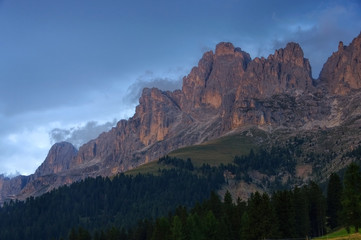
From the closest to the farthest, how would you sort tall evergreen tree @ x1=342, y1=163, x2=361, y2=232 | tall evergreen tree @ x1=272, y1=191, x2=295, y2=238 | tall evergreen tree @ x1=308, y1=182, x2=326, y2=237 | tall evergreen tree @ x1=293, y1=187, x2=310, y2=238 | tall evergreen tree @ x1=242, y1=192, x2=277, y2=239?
tall evergreen tree @ x1=342, y1=163, x2=361, y2=232 < tall evergreen tree @ x1=242, y1=192, x2=277, y2=239 < tall evergreen tree @ x1=272, y1=191, x2=295, y2=238 < tall evergreen tree @ x1=293, y1=187, x2=310, y2=238 < tall evergreen tree @ x1=308, y1=182, x2=326, y2=237

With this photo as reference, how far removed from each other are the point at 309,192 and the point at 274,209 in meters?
34.5

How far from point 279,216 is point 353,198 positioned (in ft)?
67.5

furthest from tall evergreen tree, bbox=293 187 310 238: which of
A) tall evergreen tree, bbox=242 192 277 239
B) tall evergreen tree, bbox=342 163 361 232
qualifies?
tall evergreen tree, bbox=342 163 361 232

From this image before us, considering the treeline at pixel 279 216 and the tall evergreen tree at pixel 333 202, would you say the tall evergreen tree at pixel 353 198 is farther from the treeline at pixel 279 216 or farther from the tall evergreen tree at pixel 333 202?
the tall evergreen tree at pixel 333 202

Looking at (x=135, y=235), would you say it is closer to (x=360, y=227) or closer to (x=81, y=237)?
(x=81, y=237)

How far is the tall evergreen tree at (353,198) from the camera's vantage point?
102m

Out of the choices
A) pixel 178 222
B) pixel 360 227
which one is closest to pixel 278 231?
pixel 360 227

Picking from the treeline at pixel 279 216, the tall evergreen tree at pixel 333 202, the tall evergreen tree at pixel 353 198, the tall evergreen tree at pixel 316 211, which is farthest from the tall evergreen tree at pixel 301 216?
the tall evergreen tree at pixel 353 198

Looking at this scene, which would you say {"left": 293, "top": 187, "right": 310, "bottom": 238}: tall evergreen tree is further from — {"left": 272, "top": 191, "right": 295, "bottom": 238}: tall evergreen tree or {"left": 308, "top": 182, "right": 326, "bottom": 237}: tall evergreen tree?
{"left": 308, "top": 182, "right": 326, "bottom": 237}: tall evergreen tree

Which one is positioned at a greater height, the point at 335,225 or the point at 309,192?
the point at 309,192

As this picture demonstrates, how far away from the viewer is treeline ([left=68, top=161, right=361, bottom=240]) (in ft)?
343

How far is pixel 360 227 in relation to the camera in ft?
344

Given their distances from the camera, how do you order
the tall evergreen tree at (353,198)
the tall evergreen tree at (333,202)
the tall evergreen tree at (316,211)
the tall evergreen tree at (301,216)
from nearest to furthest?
1. the tall evergreen tree at (353,198)
2. the tall evergreen tree at (301,216)
3. the tall evergreen tree at (316,211)
4. the tall evergreen tree at (333,202)

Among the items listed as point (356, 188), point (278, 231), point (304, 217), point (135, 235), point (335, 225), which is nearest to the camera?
point (356, 188)
